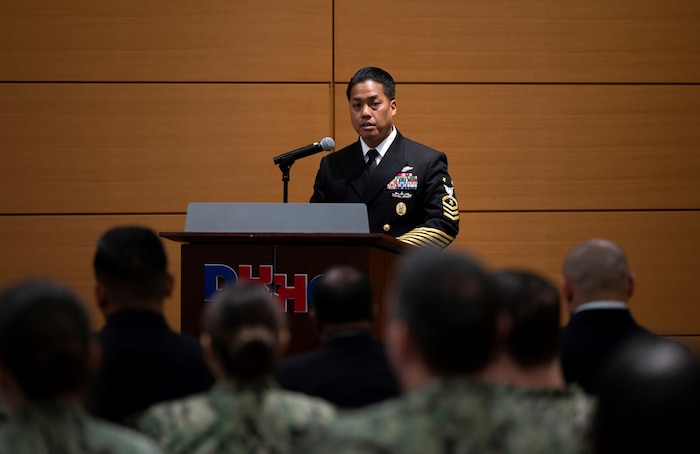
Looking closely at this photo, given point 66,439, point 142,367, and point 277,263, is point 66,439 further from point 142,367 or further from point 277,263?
point 277,263


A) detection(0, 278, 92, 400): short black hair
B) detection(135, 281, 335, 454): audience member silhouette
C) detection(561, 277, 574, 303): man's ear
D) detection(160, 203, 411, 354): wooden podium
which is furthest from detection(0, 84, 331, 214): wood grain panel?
detection(0, 278, 92, 400): short black hair

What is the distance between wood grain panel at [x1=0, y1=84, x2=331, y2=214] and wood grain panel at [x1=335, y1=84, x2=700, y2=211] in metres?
0.35

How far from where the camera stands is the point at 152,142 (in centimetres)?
529

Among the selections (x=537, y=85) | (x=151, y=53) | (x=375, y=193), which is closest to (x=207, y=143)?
(x=151, y=53)

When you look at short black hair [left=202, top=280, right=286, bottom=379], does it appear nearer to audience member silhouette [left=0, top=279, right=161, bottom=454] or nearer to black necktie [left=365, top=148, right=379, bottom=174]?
audience member silhouette [left=0, top=279, right=161, bottom=454]

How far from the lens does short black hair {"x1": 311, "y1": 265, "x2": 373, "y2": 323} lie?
2.21m

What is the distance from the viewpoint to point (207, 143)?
5.29 metres

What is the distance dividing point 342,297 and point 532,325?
62 cm

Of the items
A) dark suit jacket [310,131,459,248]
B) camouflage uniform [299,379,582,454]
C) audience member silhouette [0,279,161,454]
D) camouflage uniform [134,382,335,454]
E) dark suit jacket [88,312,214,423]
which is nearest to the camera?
camouflage uniform [299,379,582,454]

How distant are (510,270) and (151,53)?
3846 millimetres

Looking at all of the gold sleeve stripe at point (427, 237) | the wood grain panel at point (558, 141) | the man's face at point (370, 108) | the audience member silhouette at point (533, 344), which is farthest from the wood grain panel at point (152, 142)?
the audience member silhouette at point (533, 344)

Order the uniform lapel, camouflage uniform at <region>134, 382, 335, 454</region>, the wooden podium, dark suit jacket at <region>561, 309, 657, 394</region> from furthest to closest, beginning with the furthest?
1. the uniform lapel
2. the wooden podium
3. dark suit jacket at <region>561, 309, 657, 394</region>
4. camouflage uniform at <region>134, 382, 335, 454</region>

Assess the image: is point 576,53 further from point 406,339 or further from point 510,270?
point 406,339

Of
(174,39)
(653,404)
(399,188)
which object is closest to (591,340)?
(653,404)
